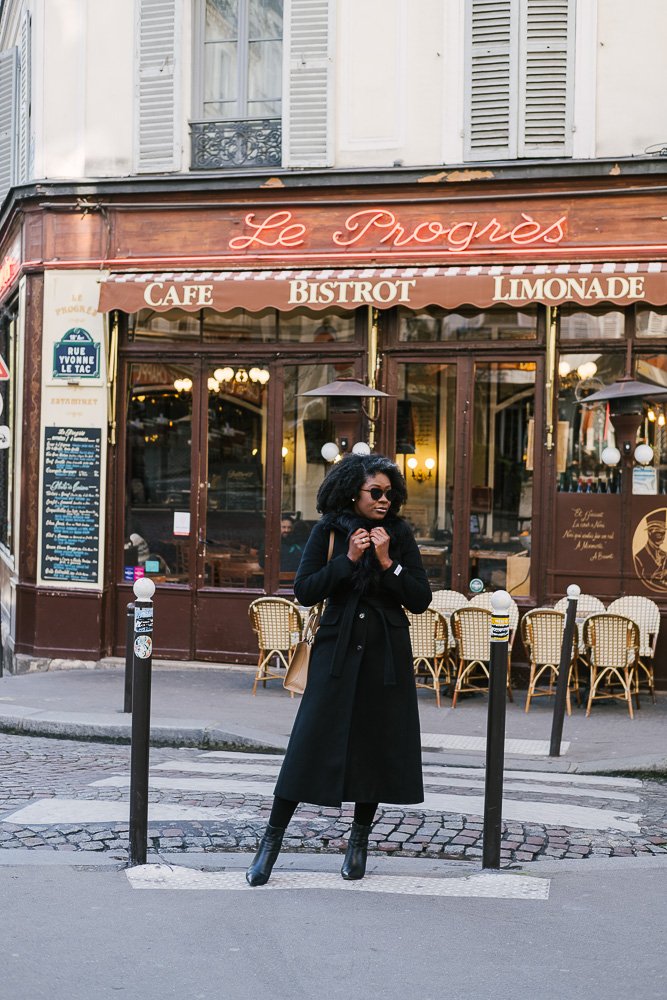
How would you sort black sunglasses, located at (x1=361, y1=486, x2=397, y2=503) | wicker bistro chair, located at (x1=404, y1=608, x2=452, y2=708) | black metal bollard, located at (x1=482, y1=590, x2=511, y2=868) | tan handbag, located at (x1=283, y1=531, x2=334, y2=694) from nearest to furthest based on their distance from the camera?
black sunglasses, located at (x1=361, y1=486, x2=397, y2=503)
tan handbag, located at (x1=283, y1=531, x2=334, y2=694)
black metal bollard, located at (x1=482, y1=590, x2=511, y2=868)
wicker bistro chair, located at (x1=404, y1=608, x2=452, y2=708)

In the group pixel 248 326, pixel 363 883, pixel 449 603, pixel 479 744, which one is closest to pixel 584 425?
pixel 449 603

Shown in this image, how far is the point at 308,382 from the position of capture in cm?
1238

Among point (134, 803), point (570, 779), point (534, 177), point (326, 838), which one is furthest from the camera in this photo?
point (534, 177)

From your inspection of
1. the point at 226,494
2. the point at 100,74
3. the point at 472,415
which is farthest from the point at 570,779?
the point at 100,74

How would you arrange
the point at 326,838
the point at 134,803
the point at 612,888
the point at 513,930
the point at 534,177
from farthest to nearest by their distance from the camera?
1. the point at 534,177
2. the point at 326,838
3. the point at 134,803
4. the point at 612,888
5. the point at 513,930

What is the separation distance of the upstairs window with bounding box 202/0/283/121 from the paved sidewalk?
5789mm

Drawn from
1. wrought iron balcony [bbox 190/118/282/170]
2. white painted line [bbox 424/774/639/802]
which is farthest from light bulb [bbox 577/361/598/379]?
white painted line [bbox 424/774/639/802]

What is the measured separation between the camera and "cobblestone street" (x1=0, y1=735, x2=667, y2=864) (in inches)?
232

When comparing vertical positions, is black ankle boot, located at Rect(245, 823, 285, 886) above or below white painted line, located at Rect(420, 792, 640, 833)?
above

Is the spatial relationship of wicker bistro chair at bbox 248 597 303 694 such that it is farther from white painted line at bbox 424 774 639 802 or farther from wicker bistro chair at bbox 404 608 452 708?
white painted line at bbox 424 774 639 802

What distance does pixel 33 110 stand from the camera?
13203mm

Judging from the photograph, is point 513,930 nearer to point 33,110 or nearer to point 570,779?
point 570,779

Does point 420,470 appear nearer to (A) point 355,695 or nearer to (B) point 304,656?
(B) point 304,656

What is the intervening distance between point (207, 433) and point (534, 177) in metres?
4.07
